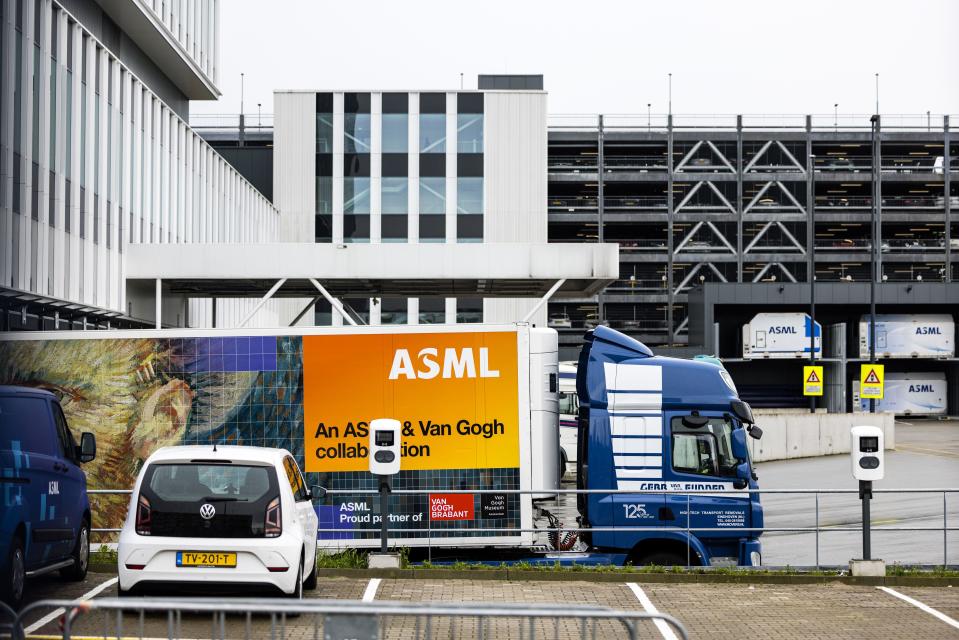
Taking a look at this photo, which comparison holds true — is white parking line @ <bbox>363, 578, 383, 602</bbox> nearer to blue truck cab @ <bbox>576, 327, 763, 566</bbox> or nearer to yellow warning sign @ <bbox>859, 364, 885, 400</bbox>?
blue truck cab @ <bbox>576, 327, 763, 566</bbox>

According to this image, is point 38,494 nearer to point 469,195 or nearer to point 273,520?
point 273,520

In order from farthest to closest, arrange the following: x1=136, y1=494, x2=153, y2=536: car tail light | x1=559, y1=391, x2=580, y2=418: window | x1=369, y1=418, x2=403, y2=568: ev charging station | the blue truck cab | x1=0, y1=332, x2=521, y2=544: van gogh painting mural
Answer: x1=559, y1=391, x2=580, y2=418: window
x1=0, y1=332, x2=521, y2=544: van gogh painting mural
the blue truck cab
x1=369, y1=418, x2=403, y2=568: ev charging station
x1=136, y1=494, x2=153, y2=536: car tail light

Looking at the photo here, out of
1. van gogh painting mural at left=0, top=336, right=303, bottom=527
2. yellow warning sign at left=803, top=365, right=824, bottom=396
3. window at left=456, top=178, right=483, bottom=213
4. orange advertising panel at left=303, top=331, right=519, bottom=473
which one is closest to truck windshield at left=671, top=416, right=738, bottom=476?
orange advertising panel at left=303, top=331, right=519, bottom=473

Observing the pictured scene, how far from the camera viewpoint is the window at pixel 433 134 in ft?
170

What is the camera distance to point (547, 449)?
13789mm

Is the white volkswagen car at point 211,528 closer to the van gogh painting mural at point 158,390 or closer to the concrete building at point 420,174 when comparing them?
the van gogh painting mural at point 158,390

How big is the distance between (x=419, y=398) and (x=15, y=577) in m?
5.23

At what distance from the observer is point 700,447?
44.6 feet

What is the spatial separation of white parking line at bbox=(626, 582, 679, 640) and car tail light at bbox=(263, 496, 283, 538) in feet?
10.9

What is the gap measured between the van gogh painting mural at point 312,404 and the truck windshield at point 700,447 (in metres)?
1.99

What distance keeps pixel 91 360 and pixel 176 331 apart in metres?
1.17

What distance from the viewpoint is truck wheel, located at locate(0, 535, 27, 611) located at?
9.79 m

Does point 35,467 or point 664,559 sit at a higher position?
point 35,467

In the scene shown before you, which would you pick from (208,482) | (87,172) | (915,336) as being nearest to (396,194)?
(87,172)
